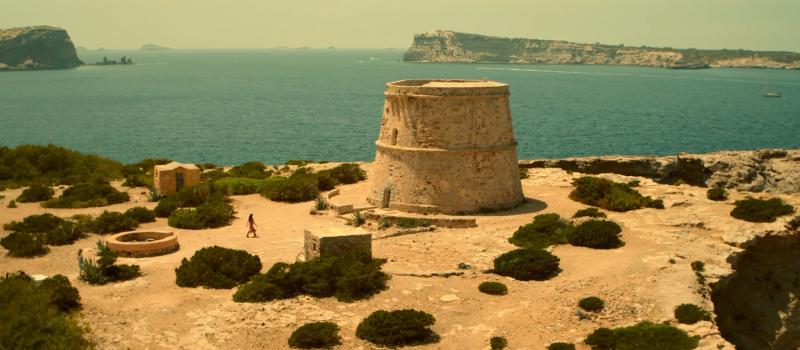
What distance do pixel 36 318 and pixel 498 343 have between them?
42.6ft

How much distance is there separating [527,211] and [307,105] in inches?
4139

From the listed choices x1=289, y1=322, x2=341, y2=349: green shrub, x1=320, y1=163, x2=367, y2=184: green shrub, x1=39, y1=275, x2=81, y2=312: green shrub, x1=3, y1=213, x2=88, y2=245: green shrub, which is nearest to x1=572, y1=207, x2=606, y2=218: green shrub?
x1=320, y1=163, x2=367, y2=184: green shrub

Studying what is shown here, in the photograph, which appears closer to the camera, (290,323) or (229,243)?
(290,323)

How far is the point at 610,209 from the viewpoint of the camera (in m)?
35.5

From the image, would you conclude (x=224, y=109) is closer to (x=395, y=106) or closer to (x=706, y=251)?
(x=395, y=106)

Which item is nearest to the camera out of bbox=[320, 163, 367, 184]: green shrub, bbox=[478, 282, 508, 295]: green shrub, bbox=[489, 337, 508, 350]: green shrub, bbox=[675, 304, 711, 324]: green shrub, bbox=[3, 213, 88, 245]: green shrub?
bbox=[489, 337, 508, 350]: green shrub

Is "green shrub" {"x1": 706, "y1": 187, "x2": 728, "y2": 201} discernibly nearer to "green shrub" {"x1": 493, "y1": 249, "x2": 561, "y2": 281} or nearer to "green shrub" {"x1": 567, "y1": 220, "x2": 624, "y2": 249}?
"green shrub" {"x1": 567, "y1": 220, "x2": 624, "y2": 249}

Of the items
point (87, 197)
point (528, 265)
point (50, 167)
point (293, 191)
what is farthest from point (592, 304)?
point (50, 167)

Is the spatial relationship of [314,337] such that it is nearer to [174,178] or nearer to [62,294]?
[62,294]

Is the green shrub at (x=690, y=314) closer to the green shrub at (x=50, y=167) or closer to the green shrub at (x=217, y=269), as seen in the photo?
the green shrub at (x=217, y=269)

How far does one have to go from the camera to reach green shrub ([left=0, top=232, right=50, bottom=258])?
28.2m

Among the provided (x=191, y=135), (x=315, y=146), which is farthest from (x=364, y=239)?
(x=191, y=135)

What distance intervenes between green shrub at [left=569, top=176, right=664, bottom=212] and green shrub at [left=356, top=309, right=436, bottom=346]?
1749 centimetres

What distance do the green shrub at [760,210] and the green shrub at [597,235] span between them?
21.5ft
